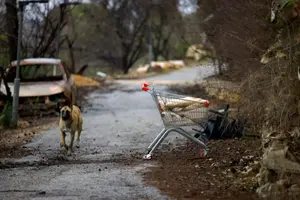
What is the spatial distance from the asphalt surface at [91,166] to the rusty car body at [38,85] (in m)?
2.02

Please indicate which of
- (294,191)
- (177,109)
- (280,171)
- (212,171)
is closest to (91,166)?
(177,109)

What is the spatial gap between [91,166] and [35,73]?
1125cm

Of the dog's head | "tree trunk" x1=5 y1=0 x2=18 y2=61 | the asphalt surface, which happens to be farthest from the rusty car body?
the dog's head

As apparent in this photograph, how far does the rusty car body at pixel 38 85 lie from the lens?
18.0 m

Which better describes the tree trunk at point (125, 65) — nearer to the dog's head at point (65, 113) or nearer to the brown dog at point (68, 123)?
the brown dog at point (68, 123)

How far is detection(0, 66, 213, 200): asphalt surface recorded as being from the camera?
7.78 m

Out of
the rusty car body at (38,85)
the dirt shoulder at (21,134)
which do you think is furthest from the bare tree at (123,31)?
the dirt shoulder at (21,134)

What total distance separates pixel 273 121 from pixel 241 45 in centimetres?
217

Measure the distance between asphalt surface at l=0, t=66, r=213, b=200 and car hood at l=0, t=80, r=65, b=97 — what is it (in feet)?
6.71

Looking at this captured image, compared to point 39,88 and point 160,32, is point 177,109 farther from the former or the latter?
point 160,32

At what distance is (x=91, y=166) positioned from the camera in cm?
961

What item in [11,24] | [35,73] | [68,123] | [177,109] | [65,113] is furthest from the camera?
[11,24]

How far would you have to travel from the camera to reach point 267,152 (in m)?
7.62

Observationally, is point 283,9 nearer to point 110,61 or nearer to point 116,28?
point 116,28
